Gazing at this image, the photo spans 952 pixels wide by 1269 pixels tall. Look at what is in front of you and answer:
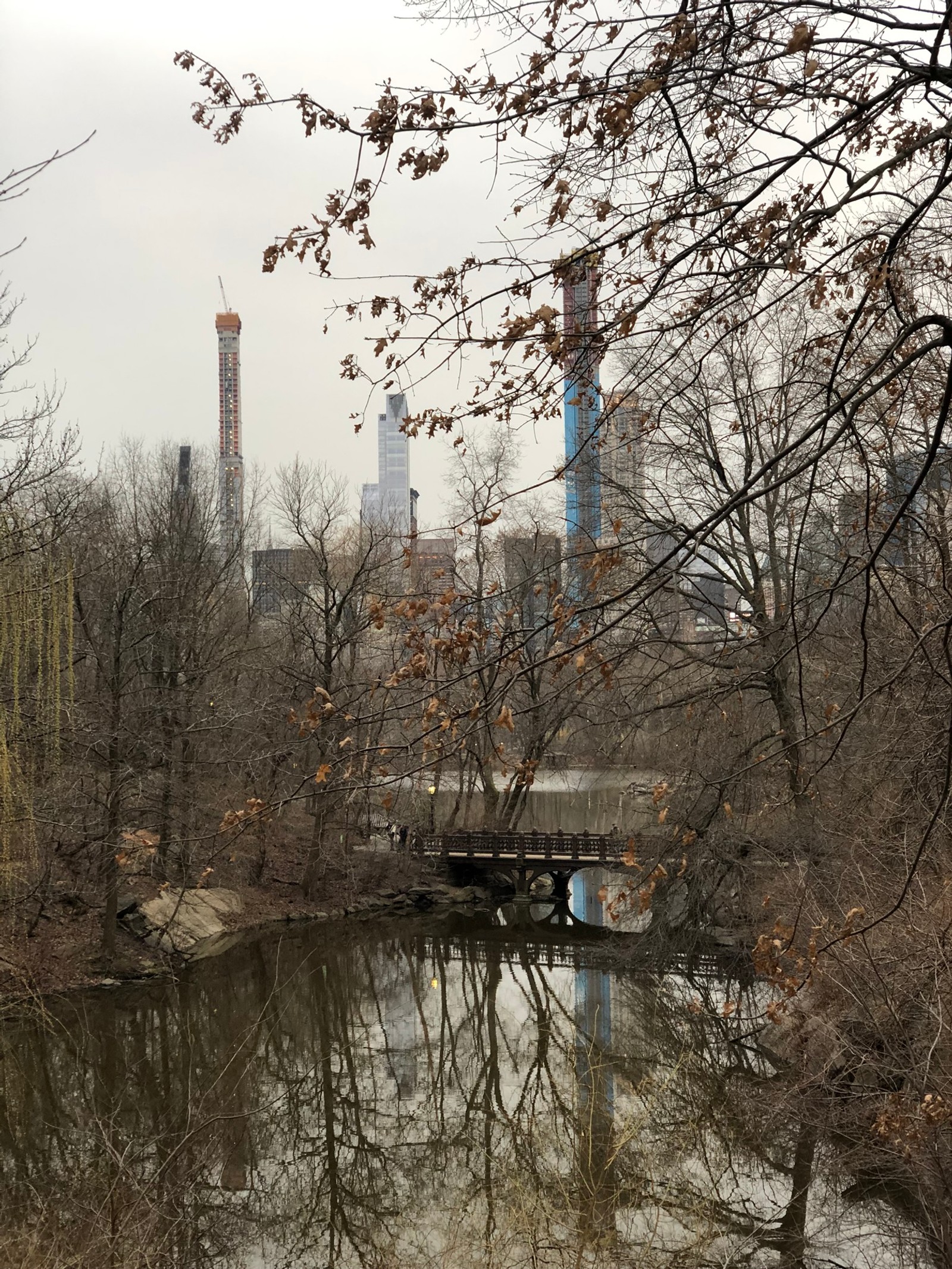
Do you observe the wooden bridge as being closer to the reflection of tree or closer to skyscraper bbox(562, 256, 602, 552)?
the reflection of tree

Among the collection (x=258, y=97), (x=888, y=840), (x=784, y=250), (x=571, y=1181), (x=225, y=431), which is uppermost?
(x=225, y=431)

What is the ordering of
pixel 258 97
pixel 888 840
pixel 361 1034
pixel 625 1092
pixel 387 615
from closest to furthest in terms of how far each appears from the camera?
pixel 258 97 → pixel 387 615 → pixel 888 840 → pixel 625 1092 → pixel 361 1034

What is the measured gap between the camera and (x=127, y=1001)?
15.5m

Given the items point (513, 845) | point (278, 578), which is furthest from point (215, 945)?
point (278, 578)

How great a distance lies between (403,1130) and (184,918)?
8.55 m

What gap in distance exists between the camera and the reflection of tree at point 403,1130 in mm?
7367

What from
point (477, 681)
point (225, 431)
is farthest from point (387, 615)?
point (225, 431)

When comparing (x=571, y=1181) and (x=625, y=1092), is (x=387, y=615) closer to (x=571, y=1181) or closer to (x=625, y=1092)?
(x=571, y=1181)

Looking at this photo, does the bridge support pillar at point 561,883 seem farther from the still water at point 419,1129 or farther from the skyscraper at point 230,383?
the skyscraper at point 230,383

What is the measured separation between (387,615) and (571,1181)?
6.75m

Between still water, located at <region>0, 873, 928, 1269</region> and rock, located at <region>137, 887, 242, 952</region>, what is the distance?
724mm

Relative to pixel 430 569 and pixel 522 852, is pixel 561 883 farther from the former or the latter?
pixel 430 569

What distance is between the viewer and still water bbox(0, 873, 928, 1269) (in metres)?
7.37

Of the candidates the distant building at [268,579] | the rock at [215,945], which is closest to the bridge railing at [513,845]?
the rock at [215,945]
